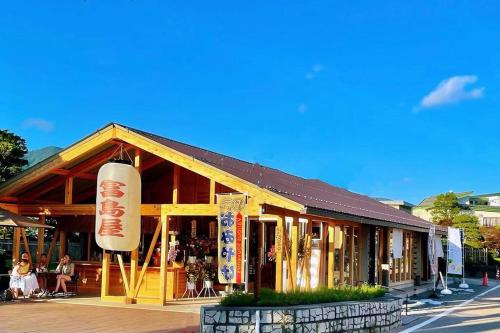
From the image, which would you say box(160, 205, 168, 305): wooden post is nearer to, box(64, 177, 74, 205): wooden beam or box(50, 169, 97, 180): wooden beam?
box(64, 177, 74, 205): wooden beam

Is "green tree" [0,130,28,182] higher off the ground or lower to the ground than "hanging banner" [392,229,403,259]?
higher

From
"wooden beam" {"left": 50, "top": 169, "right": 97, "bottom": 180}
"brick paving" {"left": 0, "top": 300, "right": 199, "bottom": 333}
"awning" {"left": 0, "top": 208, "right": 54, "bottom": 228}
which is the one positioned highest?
"wooden beam" {"left": 50, "top": 169, "right": 97, "bottom": 180}

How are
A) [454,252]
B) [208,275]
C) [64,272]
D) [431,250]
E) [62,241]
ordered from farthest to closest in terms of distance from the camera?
[454,252] < [431,250] < [62,241] < [208,275] < [64,272]

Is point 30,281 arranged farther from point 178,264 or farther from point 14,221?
point 178,264

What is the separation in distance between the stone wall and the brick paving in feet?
3.05

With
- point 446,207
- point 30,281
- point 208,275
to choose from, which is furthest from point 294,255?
point 446,207

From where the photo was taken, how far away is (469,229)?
1404 inches

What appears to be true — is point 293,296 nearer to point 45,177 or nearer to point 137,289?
point 137,289

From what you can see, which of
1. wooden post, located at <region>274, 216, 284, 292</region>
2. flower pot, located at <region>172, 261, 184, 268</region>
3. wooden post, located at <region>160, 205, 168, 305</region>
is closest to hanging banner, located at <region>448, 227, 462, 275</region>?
flower pot, located at <region>172, 261, 184, 268</region>

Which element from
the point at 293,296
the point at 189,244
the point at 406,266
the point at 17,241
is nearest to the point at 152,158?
the point at 189,244

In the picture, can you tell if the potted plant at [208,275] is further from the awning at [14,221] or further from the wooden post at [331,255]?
the awning at [14,221]

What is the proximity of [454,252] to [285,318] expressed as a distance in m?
13.8

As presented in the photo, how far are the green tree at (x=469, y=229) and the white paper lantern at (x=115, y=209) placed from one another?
2780cm

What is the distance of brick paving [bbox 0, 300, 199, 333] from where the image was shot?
31.2 feet
